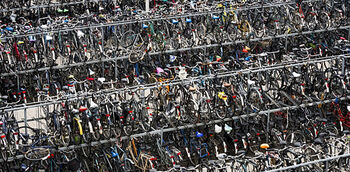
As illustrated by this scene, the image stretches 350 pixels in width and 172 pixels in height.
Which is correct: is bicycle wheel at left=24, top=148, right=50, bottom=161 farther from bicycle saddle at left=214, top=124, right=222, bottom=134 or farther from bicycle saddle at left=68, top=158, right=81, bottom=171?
bicycle saddle at left=214, top=124, right=222, bottom=134

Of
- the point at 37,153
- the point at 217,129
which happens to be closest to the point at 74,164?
the point at 37,153

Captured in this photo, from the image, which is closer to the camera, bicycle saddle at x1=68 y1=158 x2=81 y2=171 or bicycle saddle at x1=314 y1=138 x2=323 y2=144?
bicycle saddle at x1=68 y1=158 x2=81 y2=171

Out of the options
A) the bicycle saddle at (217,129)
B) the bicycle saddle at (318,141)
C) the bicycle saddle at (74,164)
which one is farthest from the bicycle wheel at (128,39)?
the bicycle saddle at (318,141)

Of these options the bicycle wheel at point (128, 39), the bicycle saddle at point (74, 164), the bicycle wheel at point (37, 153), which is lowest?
the bicycle saddle at point (74, 164)

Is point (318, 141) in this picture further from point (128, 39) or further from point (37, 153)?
point (128, 39)

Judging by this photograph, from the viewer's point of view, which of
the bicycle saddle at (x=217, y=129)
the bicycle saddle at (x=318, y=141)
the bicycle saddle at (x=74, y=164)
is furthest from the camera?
the bicycle saddle at (x=217, y=129)

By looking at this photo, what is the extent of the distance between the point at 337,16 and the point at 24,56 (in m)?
9.34

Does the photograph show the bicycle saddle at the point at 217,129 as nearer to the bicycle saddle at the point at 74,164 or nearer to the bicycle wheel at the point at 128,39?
the bicycle saddle at the point at 74,164

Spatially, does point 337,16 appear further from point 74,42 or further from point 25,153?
point 25,153

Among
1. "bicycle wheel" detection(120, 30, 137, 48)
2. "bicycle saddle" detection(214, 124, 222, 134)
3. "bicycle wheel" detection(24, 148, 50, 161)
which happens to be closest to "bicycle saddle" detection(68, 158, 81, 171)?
"bicycle wheel" detection(24, 148, 50, 161)

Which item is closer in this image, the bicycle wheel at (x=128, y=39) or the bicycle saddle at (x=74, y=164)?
the bicycle saddle at (x=74, y=164)

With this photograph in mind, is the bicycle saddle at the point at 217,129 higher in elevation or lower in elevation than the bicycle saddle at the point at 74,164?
higher

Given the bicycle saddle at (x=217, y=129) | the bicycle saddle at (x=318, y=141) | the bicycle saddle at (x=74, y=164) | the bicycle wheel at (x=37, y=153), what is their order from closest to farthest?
1. the bicycle wheel at (x=37, y=153)
2. the bicycle saddle at (x=74, y=164)
3. the bicycle saddle at (x=318, y=141)
4. the bicycle saddle at (x=217, y=129)

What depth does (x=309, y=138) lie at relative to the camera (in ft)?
48.0
